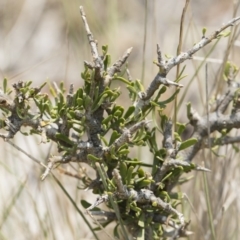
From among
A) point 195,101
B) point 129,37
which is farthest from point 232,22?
point 129,37

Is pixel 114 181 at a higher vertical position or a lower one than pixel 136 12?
lower

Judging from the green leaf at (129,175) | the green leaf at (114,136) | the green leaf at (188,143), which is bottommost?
the green leaf at (129,175)

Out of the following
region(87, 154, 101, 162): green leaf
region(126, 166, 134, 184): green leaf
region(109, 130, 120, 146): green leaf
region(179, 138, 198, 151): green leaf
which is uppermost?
region(109, 130, 120, 146): green leaf

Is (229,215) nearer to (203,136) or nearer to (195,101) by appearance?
(203,136)

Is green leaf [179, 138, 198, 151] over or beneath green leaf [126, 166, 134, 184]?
over

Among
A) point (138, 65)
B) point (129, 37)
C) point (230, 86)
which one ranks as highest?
point (129, 37)

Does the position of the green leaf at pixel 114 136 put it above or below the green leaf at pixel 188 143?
above

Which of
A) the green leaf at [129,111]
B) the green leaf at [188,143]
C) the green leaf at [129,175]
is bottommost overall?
the green leaf at [129,175]

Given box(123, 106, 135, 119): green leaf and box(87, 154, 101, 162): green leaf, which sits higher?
box(123, 106, 135, 119): green leaf

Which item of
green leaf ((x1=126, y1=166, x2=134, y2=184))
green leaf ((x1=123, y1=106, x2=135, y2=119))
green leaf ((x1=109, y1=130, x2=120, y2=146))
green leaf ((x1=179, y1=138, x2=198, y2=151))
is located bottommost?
green leaf ((x1=126, y1=166, x2=134, y2=184))

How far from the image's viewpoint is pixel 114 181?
26.6 inches

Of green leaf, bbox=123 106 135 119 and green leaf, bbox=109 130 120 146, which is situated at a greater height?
green leaf, bbox=123 106 135 119

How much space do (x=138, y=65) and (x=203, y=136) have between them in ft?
6.19

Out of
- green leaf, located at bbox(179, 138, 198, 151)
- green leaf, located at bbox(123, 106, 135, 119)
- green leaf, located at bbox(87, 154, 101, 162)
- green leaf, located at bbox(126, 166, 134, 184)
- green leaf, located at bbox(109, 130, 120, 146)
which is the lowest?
green leaf, located at bbox(126, 166, 134, 184)
